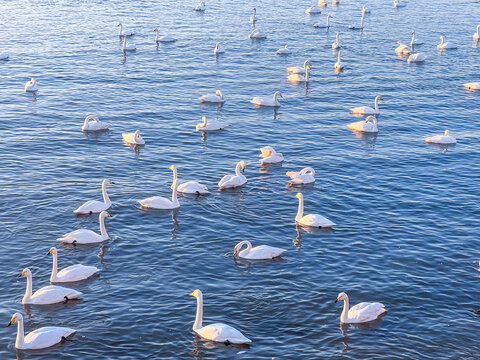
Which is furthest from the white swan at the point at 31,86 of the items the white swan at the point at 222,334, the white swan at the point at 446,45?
the white swan at the point at 446,45

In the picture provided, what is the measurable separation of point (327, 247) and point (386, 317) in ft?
21.4

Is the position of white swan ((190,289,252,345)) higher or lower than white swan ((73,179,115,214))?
lower

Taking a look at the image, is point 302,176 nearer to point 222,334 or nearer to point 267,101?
point 267,101

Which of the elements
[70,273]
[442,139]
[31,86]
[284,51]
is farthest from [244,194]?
[284,51]

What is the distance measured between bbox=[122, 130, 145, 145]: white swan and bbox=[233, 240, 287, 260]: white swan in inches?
650

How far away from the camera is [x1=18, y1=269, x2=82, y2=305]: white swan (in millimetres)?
30266

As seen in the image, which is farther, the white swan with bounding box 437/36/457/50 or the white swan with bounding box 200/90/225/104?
the white swan with bounding box 437/36/457/50

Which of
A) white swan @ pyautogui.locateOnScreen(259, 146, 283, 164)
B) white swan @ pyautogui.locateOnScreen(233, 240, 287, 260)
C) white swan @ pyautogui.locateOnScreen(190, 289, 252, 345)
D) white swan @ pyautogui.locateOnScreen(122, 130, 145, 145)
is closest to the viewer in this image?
white swan @ pyautogui.locateOnScreen(190, 289, 252, 345)

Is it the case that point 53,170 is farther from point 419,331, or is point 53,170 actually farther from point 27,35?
point 27,35

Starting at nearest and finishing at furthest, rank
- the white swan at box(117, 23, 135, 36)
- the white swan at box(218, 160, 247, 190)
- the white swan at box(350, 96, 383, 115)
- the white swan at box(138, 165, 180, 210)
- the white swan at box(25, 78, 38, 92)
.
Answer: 1. the white swan at box(138, 165, 180, 210)
2. the white swan at box(218, 160, 247, 190)
3. the white swan at box(350, 96, 383, 115)
4. the white swan at box(25, 78, 38, 92)
5. the white swan at box(117, 23, 135, 36)

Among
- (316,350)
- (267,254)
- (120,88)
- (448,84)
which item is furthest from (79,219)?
(448,84)

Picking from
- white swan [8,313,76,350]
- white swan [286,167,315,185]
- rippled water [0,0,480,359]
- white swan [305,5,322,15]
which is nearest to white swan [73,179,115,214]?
rippled water [0,0,480,359]

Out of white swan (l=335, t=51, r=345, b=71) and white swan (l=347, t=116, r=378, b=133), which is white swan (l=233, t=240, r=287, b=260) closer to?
white swan (l=347, t=116, r=378, b=133)

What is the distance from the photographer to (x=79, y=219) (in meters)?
38.6
